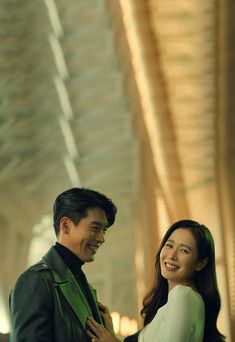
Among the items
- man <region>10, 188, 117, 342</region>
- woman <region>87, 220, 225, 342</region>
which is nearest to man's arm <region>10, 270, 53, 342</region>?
man <region>10, 188, 117, 342</region>

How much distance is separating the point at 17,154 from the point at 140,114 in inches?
74.1

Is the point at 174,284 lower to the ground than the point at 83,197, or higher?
lower

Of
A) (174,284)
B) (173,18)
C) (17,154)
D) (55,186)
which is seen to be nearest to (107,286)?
(55,186)

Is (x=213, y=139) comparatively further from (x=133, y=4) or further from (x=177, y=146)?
(x=133, y=4)

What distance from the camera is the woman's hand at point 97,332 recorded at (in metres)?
1.38

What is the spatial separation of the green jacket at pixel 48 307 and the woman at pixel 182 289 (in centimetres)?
5

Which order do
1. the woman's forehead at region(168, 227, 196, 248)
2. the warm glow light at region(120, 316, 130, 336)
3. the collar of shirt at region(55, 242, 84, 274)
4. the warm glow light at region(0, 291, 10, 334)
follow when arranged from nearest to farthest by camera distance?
1. the collar of shirt at region(55, 242, 84, 274)
2. the woman's forehead at region(168, 227, 196, 248)
3. the warm glow light at region(0, 291, 10, 334)
4. the warm glow light at region(120, 316, 130, 336)

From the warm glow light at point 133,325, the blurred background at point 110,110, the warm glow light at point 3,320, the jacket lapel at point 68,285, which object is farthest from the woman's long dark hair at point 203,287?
the warm glow light at point 133,325

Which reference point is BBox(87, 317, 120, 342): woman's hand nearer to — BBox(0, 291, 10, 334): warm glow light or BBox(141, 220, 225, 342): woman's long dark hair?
BBox(141, 220, 225, 342): woman's long dark hair

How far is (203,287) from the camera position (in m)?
1.51

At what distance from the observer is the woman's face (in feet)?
4.92

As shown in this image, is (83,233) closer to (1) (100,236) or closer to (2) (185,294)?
(1) (100,236)

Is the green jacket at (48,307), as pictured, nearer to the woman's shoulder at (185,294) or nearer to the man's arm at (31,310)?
the man's arm at (31,310)

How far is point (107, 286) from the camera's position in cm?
698
